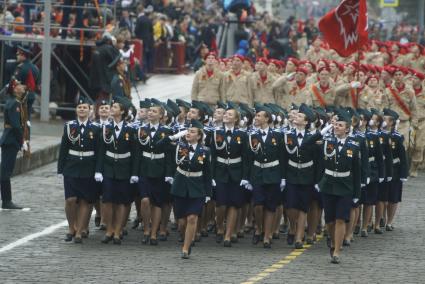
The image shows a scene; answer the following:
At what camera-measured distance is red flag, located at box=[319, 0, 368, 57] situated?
2500 centimetres

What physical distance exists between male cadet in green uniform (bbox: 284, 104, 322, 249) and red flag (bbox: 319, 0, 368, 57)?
459 cm

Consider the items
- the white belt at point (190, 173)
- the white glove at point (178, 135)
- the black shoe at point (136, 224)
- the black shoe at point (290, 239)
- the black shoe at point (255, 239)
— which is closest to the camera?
the white belt at point (190, 173)

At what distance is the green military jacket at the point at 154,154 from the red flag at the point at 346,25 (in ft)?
17.7

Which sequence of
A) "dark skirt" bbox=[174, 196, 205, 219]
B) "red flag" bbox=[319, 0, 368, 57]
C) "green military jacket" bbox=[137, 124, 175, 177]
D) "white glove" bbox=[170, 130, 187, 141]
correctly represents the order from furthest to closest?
"red flag" bbox=[319, 0, 368, 57] → "green military jacket" bbox=[137, 124, 175, 177] → "white glove" bbox=[170, 130, 187, 141] → "dark skirt" bbox=[174, 196, 205, 219]

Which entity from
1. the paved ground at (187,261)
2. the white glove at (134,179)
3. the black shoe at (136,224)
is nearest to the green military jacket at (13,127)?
the paved ground at (187,261)

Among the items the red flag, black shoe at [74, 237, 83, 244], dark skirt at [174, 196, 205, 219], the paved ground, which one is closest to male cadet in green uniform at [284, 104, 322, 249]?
the paved ground

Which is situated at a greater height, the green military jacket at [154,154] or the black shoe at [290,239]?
the green military jacket at [154,154]

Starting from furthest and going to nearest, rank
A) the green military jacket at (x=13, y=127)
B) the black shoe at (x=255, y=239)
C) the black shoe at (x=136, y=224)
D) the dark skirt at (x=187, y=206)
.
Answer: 1. the green military jacket at (x=13, y=127)
2. the black shoe at (x=136, y=224)
3. the black shoe at (x=255, y=239)
4. the dark skirt at (x=187, y=206)

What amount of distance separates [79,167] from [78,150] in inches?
9.0

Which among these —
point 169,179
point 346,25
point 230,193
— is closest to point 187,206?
point 169,179

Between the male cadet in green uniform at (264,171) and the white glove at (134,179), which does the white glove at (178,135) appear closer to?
the white glove at (134,179)

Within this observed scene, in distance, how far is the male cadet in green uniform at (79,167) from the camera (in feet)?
67.4

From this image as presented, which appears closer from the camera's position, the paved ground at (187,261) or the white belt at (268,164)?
the paved ground at (187,261)

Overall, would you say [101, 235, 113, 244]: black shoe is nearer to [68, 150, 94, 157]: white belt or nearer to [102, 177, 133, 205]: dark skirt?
[102, 177, 133, 205]: dark skirt
